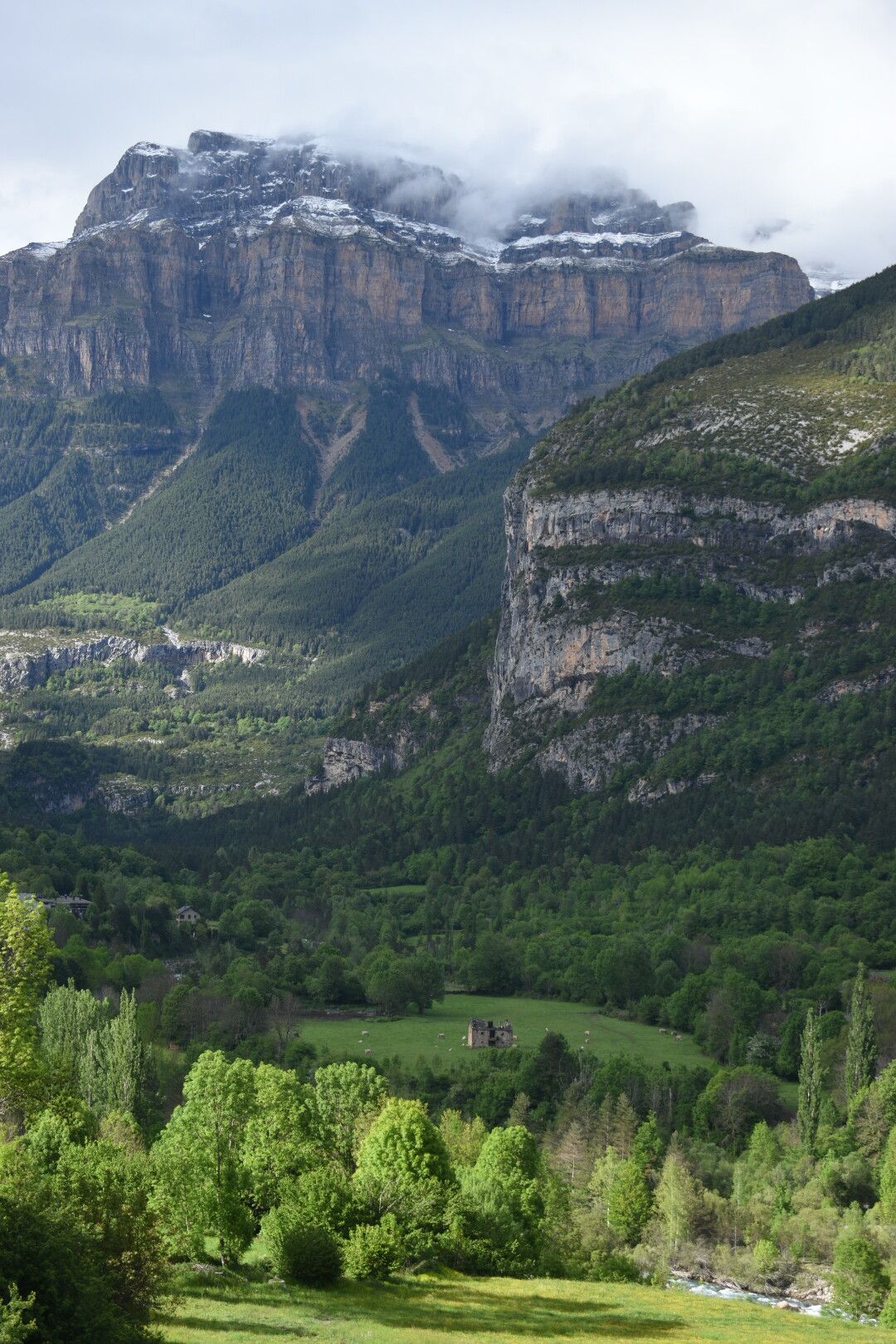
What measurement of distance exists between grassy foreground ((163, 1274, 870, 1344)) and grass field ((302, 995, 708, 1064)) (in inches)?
2151

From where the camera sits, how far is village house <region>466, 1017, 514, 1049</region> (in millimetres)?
138500

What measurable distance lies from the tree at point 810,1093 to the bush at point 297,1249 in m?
51.7

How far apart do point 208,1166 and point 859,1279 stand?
38.5 meters

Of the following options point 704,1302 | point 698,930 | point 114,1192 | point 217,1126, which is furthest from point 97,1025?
point 698,930

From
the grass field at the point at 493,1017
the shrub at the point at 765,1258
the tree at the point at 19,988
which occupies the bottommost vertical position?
the shrub at the point at 765,1258

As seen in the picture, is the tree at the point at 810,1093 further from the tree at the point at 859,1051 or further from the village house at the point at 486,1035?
the village house at the point at 486,1035

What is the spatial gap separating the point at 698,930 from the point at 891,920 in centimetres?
1701

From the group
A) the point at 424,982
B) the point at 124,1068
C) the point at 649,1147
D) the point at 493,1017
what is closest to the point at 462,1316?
the point at 124,1068

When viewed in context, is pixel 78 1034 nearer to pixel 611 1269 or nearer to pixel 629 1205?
pixel 629 1205

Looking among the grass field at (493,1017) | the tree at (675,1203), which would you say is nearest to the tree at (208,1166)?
the tree at (675,1203)

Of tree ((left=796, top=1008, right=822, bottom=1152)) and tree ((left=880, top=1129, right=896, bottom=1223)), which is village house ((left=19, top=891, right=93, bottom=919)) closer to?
tree ((left=796, top=1008, right=822, bottom=1152))

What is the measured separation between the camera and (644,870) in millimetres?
Answer: 187250

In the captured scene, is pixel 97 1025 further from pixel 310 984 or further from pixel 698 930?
pixel 698 930

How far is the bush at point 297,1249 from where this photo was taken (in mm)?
66625
